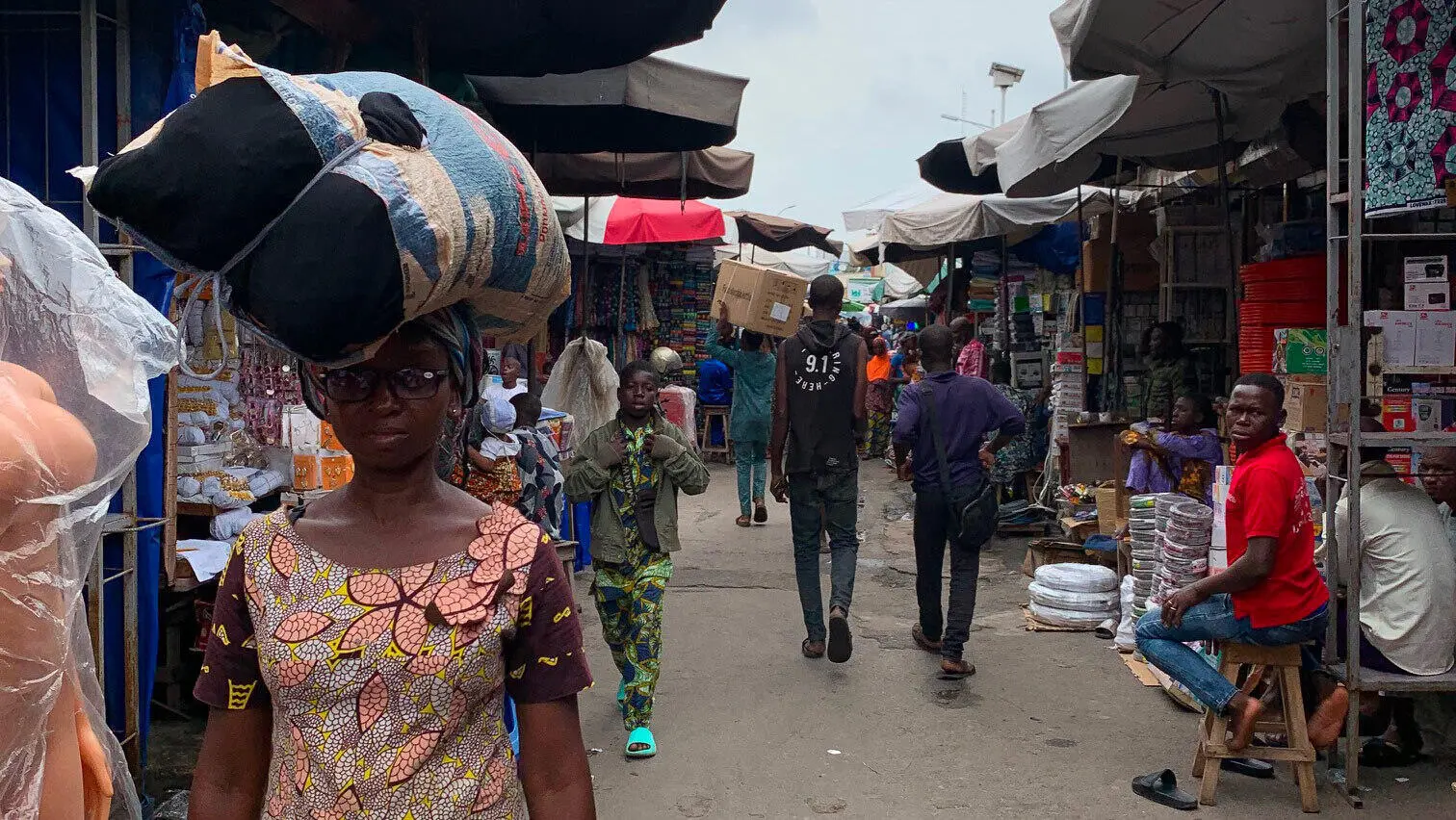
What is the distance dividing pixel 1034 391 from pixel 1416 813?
27.1 feet

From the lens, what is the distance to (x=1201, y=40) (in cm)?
670

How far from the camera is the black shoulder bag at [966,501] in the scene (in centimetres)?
661

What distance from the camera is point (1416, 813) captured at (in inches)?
182

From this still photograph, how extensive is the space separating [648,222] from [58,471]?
35.4 ft

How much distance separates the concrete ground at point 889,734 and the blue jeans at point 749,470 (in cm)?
326

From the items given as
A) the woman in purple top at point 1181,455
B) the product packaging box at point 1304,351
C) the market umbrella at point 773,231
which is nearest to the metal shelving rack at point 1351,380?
the product packaging box at point 1304,351

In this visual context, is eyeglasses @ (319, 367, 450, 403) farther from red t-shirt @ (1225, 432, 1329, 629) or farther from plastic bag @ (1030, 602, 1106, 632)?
plastic bag @ (1030, 602, 1106, 632)

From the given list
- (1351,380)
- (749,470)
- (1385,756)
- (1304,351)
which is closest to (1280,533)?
(1351,380)

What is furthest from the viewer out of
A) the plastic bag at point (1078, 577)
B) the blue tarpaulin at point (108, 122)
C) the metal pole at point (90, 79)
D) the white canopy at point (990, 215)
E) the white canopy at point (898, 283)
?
the white canopy at point (898, 283)

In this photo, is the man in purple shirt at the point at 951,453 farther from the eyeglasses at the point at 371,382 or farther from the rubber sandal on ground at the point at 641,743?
the eyeglasses at the point at 371,382

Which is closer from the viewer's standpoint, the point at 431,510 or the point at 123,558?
the point at 431,510

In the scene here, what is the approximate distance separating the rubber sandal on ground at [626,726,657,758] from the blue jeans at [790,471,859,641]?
1.68 m

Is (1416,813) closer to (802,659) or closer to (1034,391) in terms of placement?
(802,659)

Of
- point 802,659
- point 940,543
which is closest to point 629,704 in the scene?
point 802,659
